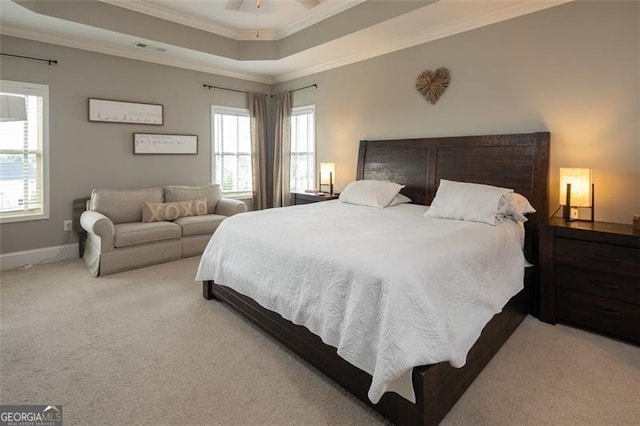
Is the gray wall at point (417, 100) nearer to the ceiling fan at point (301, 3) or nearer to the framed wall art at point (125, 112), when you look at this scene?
the framed wall art at point (125, 112)

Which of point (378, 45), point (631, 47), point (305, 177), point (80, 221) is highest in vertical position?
point (378, 45)

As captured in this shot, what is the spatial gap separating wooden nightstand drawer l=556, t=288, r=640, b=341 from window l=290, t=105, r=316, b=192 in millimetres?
3835

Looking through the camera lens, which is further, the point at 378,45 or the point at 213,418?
the point at 378,45

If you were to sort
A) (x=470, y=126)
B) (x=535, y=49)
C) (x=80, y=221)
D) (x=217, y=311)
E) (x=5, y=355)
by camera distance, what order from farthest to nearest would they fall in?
1. (x=80, y=221)
2. (x=470, y=126)
3. (x=535, y=49)
4. (x=217, y=311)
5. (x=5, y=355)

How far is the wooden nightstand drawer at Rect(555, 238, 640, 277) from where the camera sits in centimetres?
242

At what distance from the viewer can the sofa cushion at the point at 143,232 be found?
3986 mm

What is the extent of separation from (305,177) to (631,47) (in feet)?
13.9

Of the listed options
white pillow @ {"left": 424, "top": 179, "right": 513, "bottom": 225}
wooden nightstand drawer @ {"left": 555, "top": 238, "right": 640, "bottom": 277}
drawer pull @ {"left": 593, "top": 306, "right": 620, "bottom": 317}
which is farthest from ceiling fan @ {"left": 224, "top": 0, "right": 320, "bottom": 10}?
drawer pull @ {"left": 593, "top": 306, "right": 620, "bottom": 317}

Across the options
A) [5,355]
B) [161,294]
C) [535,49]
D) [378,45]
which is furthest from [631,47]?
[5,355]

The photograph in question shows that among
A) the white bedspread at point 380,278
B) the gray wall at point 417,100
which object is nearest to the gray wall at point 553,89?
the gray wall at point 417,100

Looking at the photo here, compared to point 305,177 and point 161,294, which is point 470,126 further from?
point 161,294

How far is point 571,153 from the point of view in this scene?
3105 millimetres

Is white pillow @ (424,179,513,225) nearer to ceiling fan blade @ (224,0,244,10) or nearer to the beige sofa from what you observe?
ceiling fan blade @ (224,0,244,10)

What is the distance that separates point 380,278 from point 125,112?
4.60 m
